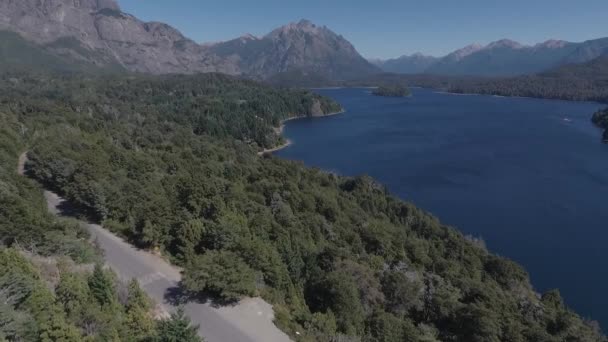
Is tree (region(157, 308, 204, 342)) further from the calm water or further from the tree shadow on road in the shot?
the calm water

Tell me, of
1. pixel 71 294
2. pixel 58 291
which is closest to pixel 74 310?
pixel 71 294

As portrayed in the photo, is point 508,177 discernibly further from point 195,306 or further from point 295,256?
point 195,306

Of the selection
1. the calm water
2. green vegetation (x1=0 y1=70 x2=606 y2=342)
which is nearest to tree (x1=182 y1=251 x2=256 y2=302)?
green vegetation (x1=0 y1=70 x2=606 y2=342)

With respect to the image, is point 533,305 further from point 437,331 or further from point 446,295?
point 437,331

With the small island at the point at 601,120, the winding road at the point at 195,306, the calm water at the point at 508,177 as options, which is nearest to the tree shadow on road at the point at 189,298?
the winding road at the point at 195,306

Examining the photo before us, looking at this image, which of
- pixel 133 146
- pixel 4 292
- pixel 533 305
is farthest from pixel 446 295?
pixel 133 146

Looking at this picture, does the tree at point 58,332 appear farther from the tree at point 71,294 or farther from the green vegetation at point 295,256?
the tree at point 71,294
